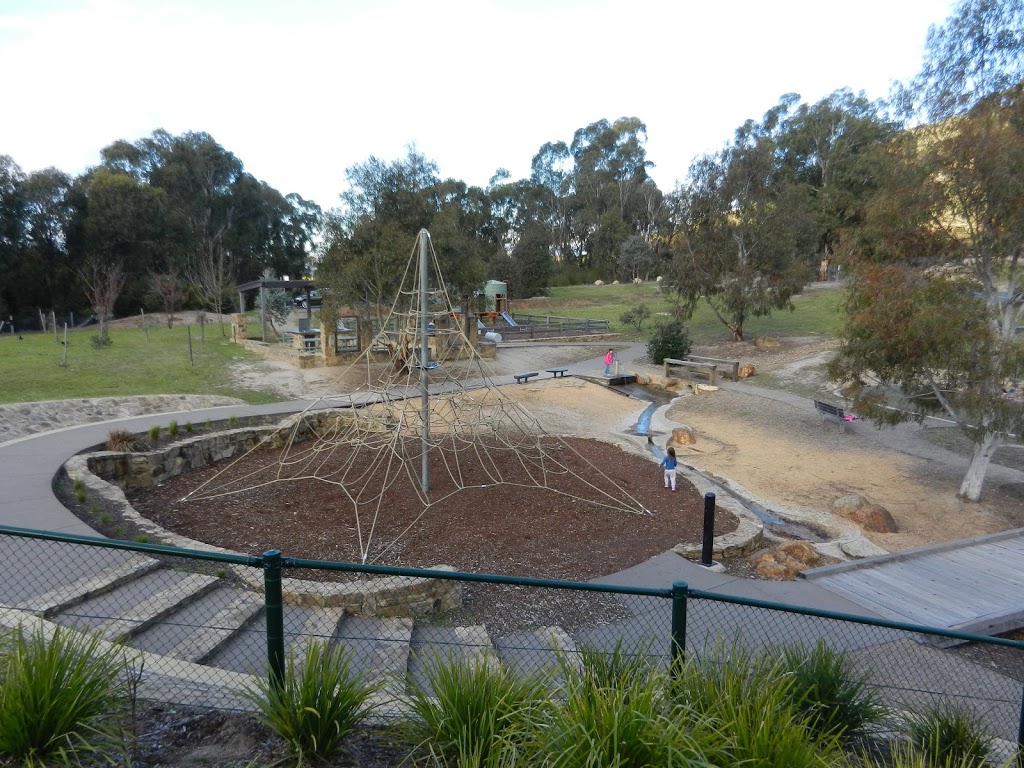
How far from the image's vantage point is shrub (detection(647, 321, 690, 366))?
86.7 feet

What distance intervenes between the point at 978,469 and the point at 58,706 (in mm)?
13395

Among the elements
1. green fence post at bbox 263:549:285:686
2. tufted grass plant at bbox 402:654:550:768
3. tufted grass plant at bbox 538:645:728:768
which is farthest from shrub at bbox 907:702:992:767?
green fence post at bbox 263:549:285:686

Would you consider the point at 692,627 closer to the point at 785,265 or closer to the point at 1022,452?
the point at 1022,452

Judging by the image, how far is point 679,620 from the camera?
3.63 m

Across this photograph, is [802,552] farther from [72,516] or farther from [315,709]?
[72,516]

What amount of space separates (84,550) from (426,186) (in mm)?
19568

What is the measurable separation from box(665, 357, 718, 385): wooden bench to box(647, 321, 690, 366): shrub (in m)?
1.59

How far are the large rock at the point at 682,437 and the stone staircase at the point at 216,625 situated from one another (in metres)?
10.1

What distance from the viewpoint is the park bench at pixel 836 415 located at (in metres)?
16.1

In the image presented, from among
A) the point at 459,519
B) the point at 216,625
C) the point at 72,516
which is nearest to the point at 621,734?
the point at 216,625

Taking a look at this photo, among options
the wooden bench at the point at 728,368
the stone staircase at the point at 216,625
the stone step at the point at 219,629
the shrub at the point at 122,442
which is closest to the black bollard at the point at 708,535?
the stone staircase at the point at 216,625

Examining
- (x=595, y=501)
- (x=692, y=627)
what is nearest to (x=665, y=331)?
(x=595, y=501)

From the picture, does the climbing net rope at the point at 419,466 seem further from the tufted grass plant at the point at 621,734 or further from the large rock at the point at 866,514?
the tufted grass plant at the point at 621,734

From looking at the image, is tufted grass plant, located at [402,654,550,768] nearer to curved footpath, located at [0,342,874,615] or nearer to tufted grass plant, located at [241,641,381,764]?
tufted grass plant, located at [241,641,381,764]
